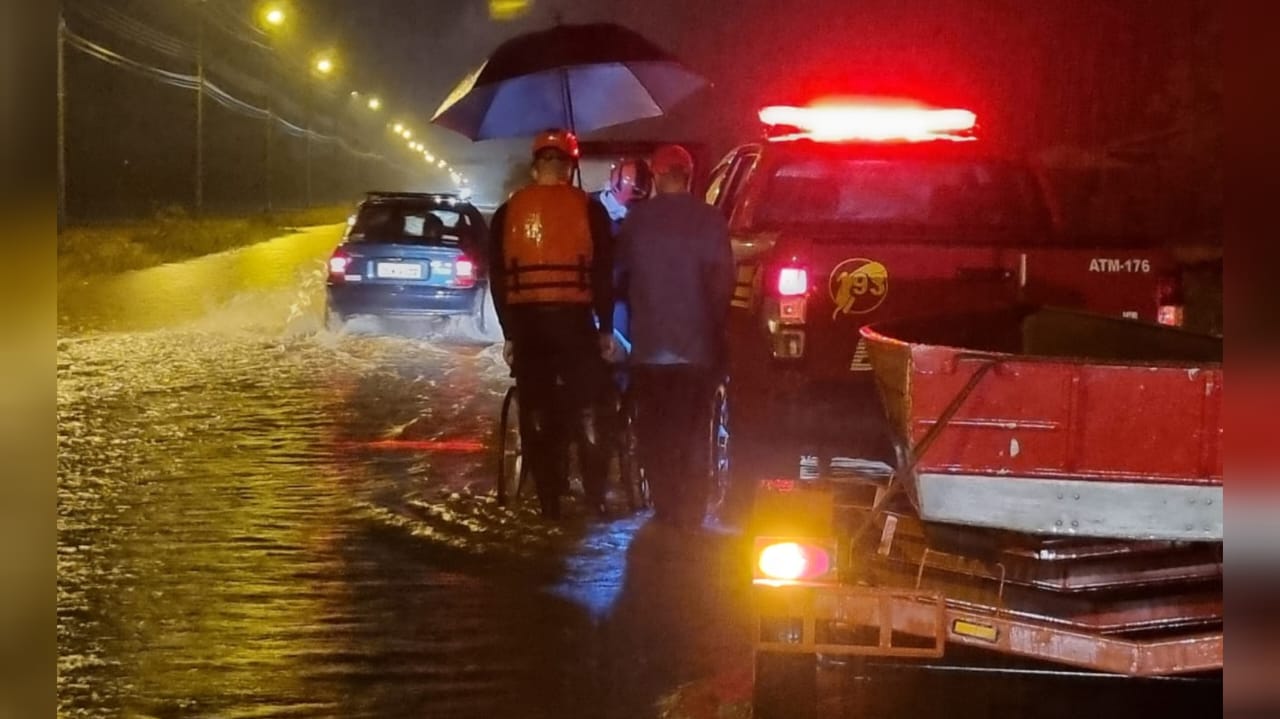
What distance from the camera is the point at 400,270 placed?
47.4 ft

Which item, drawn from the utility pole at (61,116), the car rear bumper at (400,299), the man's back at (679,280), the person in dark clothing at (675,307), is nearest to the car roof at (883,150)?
the person in dark clothing at (675,307)

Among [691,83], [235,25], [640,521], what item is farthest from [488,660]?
[235,25]

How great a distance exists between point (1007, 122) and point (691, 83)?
16821mm

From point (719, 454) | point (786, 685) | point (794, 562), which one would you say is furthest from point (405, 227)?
point (794, 562)

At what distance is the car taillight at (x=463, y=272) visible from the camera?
14.4 metres

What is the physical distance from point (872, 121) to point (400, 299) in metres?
7.15

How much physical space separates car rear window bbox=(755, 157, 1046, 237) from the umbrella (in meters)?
1.36

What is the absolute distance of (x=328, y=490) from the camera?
8930mm

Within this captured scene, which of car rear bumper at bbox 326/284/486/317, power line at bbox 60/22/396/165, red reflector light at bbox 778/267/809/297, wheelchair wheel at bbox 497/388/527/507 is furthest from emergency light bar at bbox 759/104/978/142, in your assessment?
power line at bbox 60/22/396/165

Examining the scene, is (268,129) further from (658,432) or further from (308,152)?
(658,432)

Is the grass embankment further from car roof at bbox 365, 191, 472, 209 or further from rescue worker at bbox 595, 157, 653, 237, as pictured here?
rescue worker at bbox 595, 157, 653, 237

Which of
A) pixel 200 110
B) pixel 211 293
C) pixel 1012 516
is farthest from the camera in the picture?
pixel 200 110

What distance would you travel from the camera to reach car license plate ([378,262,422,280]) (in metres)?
14.4

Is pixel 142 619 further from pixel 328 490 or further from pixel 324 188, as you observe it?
pixel 324 188
